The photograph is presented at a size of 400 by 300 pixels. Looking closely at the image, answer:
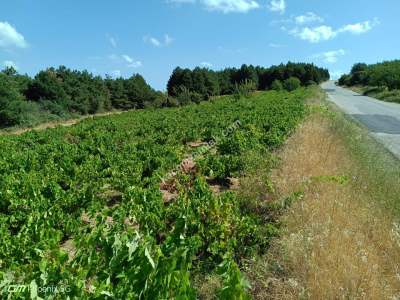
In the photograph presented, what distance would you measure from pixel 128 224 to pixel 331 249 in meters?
3.21

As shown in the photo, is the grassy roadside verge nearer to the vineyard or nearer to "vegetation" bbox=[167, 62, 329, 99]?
the vineyard

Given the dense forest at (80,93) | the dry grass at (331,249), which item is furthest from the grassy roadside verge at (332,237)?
the dense forest at (80,93)

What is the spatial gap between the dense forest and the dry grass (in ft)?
110

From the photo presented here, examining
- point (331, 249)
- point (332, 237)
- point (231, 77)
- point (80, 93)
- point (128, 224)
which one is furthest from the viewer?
point (231, 77)

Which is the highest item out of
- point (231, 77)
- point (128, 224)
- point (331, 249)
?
point (331, 249)

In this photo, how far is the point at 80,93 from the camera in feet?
165

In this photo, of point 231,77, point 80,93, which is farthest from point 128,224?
point 231,77

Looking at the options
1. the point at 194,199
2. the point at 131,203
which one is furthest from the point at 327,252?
the point at 131,203

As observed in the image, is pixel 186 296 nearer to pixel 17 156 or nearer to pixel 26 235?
pixel 26 235

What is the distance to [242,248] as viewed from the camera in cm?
520

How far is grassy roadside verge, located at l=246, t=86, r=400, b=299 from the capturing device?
3930mm

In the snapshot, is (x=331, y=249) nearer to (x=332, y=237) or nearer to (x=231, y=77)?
(x=332, y=237)

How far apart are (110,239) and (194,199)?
3272mm

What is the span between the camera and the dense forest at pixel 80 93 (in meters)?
35.8
